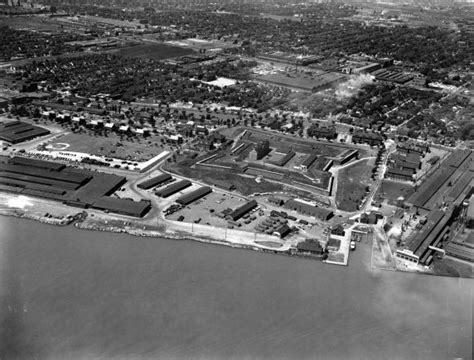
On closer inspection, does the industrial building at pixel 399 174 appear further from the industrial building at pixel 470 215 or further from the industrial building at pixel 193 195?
the industrial building at pixel 193 195

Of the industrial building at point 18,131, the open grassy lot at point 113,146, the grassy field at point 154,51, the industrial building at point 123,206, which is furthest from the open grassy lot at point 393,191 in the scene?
the grassy field at point 154,51

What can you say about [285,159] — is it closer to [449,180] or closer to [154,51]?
[449,180]

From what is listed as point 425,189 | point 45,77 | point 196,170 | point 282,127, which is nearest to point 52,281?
point 196,170

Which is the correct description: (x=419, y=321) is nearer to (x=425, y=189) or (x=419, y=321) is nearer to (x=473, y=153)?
(x=425, y=189)

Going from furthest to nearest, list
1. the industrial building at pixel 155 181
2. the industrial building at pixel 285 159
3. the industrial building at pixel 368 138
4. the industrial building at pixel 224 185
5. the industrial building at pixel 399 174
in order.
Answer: the industrial building at pixel 368 138 → the industrial building at pixel 285 159 → the industrial building at pixel 399 174 → the industrial building at pixel 224 185 → the industrial building at pixel 155 181

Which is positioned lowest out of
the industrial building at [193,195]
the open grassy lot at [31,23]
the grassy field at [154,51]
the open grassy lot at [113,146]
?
the open grassy lot at [113,146]

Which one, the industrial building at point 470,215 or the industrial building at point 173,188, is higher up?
the industrial building at point 173,188

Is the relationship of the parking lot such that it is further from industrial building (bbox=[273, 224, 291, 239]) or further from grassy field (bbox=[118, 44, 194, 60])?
grassy field (bbox=[118, 44, 194, 60])

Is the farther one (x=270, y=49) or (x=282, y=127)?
(x=270, y=49)
